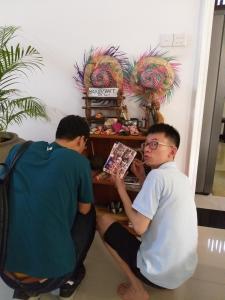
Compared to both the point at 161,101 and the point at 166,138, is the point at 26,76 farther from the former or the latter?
the point at 166,138

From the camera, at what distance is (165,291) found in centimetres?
136

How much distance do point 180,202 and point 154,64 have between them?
1115 millimetres

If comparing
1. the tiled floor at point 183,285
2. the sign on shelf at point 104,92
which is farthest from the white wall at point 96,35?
the tiled floor at point 183,285

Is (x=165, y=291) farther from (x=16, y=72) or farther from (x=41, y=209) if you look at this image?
(x=16, y=72)

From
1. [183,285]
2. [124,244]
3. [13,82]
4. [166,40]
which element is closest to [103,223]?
[124,244]

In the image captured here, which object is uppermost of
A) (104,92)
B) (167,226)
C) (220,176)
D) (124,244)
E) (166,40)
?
(166,40)

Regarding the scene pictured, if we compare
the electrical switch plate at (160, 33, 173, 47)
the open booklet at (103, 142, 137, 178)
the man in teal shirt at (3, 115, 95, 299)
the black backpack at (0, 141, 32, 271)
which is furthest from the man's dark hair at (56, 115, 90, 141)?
the electrical switch plate at (160, 33, 173, 47)

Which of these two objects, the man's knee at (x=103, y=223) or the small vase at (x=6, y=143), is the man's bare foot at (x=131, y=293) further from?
the small vase at (x=6, y=143)

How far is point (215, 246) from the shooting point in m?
1.76

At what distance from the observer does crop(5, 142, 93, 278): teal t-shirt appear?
37.8 inches

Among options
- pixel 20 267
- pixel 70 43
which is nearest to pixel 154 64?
pixel 70 43

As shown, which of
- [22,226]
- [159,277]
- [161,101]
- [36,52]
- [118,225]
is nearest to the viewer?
[22,226]

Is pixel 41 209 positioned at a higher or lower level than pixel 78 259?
higher

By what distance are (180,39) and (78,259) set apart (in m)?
1.63
